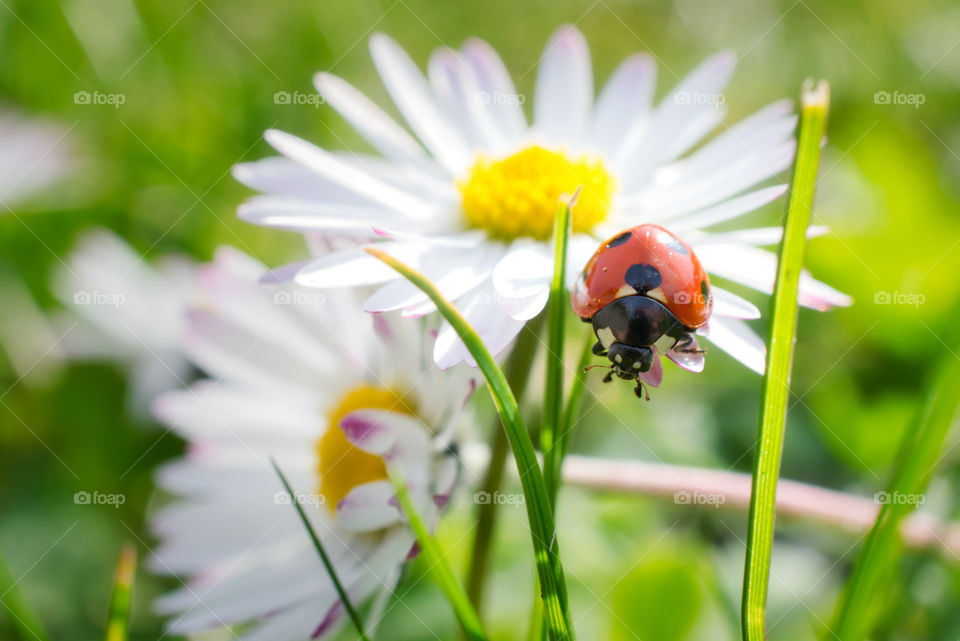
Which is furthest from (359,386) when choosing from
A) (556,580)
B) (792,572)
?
(792,572)

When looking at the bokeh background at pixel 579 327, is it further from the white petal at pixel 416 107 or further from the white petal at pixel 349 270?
the white petal at pixel 416 107

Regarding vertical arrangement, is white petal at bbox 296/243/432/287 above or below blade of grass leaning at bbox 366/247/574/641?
above

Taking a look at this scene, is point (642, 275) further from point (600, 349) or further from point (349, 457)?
point (349, 457)

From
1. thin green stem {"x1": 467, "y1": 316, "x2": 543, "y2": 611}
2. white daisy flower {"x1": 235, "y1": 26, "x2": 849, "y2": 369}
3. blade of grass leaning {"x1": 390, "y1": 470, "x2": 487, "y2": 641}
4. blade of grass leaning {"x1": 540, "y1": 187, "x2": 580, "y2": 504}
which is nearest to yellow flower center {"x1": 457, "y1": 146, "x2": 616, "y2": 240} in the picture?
white daisy flower {"x1": 235, "y1": 26, "x2": 849, "y2": 369}

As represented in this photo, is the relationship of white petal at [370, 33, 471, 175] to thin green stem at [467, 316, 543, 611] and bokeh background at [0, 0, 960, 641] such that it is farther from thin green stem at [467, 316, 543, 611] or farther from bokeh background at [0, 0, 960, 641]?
bokeh background at [0, 0, 960, 641]

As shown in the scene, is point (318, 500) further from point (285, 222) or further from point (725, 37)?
point (725, 37)

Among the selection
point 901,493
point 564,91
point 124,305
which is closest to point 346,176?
point 564,91

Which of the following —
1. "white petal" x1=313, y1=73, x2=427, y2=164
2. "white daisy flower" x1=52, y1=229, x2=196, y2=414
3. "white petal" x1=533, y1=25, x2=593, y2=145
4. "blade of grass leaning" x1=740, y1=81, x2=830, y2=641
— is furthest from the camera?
"white daisy flower" x1=52, y1=229, x2=196, y2=414

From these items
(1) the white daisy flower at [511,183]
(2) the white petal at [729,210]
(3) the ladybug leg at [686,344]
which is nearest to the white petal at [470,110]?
(1) the white daisy flower at [511,183]
